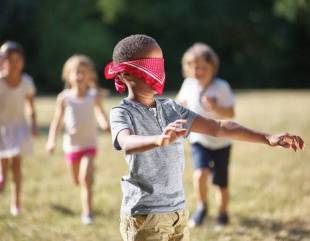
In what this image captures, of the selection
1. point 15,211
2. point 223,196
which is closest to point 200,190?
point 223,196

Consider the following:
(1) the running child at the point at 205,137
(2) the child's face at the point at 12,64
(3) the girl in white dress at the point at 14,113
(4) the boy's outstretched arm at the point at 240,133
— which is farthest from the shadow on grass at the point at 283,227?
(2) the child's face at the point at 12,64

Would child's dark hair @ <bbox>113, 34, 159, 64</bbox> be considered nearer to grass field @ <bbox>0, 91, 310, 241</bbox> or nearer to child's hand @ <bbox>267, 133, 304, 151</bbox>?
child's hand @ <bbox>267, 133, 304, 151</bbox>

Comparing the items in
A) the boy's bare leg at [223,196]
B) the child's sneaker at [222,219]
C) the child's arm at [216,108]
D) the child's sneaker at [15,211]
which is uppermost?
the child's arm at [216,108]

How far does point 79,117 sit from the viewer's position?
642cm

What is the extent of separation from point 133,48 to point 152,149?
0.57m

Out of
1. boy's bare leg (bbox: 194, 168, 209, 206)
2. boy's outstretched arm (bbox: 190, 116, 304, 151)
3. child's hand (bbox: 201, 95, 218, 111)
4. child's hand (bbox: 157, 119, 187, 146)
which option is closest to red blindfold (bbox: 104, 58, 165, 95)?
boy's outstretched arm (bbox: 190, 116, 304, 151)

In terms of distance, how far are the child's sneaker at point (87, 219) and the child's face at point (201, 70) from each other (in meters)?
1.85

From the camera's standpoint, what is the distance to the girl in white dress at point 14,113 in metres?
6.33

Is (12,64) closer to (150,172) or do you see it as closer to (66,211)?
(66,211)

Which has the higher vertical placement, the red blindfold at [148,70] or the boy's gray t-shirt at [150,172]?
the red blindfold at [148,70]

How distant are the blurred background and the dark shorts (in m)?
24.5

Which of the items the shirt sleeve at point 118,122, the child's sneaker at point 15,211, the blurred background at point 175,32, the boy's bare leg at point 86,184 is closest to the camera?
the shirt sleeve at point 118,122

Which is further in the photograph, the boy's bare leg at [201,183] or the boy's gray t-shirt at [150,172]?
the boy's bare leg at [201,183]

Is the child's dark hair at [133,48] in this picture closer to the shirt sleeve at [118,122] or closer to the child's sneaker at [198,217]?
the shirt sleeve at [118,122]
